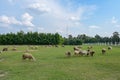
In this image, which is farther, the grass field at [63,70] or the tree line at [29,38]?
the tree line at [29,38]

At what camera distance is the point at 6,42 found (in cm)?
10656

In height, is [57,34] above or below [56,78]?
above

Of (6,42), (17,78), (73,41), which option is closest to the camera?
(17,78)

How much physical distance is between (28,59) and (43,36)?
84088 millimetres

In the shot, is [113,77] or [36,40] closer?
[113,77]

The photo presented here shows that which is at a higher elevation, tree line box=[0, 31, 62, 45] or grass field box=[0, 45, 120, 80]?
tree line box=[0, 31, 62, 45]

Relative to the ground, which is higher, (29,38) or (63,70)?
(29,38)

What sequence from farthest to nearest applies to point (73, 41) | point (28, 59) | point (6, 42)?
1. point (73, 41)
2. point (6, 42)
3. point (28, 59)

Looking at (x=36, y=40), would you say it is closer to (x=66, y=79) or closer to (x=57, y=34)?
(x=57, y=34)

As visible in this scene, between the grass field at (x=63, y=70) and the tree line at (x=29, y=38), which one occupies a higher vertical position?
the tree line at (x=29, y=38)

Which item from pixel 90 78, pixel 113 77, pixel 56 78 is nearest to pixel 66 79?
pixel 56 78

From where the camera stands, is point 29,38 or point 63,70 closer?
point 63,70

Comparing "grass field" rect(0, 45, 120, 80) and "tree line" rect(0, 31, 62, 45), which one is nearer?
"grass field" rect(0, 45, 120, 80)

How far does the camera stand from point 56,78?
1340cm
